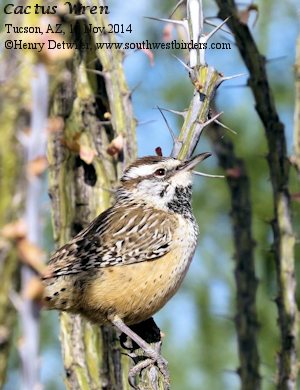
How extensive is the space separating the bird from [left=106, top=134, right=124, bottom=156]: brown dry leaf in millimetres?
209

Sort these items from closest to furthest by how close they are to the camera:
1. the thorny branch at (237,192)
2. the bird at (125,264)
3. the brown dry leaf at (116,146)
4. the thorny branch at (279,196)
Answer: the thorny branch at (237,192) < the bird at (125,264) < the brown dry leaf at (116,146) < the thorny branch at (279,196)

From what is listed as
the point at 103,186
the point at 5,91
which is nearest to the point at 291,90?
the point at 103,186

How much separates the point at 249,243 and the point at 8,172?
140 inches

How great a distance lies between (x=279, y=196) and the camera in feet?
14.7

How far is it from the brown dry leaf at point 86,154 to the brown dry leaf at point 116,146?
0.28 feet

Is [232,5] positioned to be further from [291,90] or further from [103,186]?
[291,90]

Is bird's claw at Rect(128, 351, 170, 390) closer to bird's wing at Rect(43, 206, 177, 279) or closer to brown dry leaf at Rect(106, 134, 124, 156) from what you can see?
bird's wing at Rect(43, 206, 177, 279)

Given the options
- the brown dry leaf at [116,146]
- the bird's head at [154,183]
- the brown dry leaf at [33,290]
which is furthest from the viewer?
the brown dry leaf at [116,146]

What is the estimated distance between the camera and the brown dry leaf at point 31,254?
1357 mm

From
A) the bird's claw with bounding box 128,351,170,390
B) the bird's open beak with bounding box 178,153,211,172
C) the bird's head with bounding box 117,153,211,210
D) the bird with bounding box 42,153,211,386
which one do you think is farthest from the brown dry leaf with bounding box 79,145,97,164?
the bird's claw with bounding box 128,351,170,390

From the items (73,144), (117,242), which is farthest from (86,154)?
(117,242)

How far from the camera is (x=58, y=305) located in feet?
12.0

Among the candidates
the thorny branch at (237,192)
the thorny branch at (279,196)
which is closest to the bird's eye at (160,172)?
the thorny branch at (237,192)

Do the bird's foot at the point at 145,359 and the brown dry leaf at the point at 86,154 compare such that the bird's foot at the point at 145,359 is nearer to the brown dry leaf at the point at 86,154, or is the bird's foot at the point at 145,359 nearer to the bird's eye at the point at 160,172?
the bird's eye at the point at 160,172
